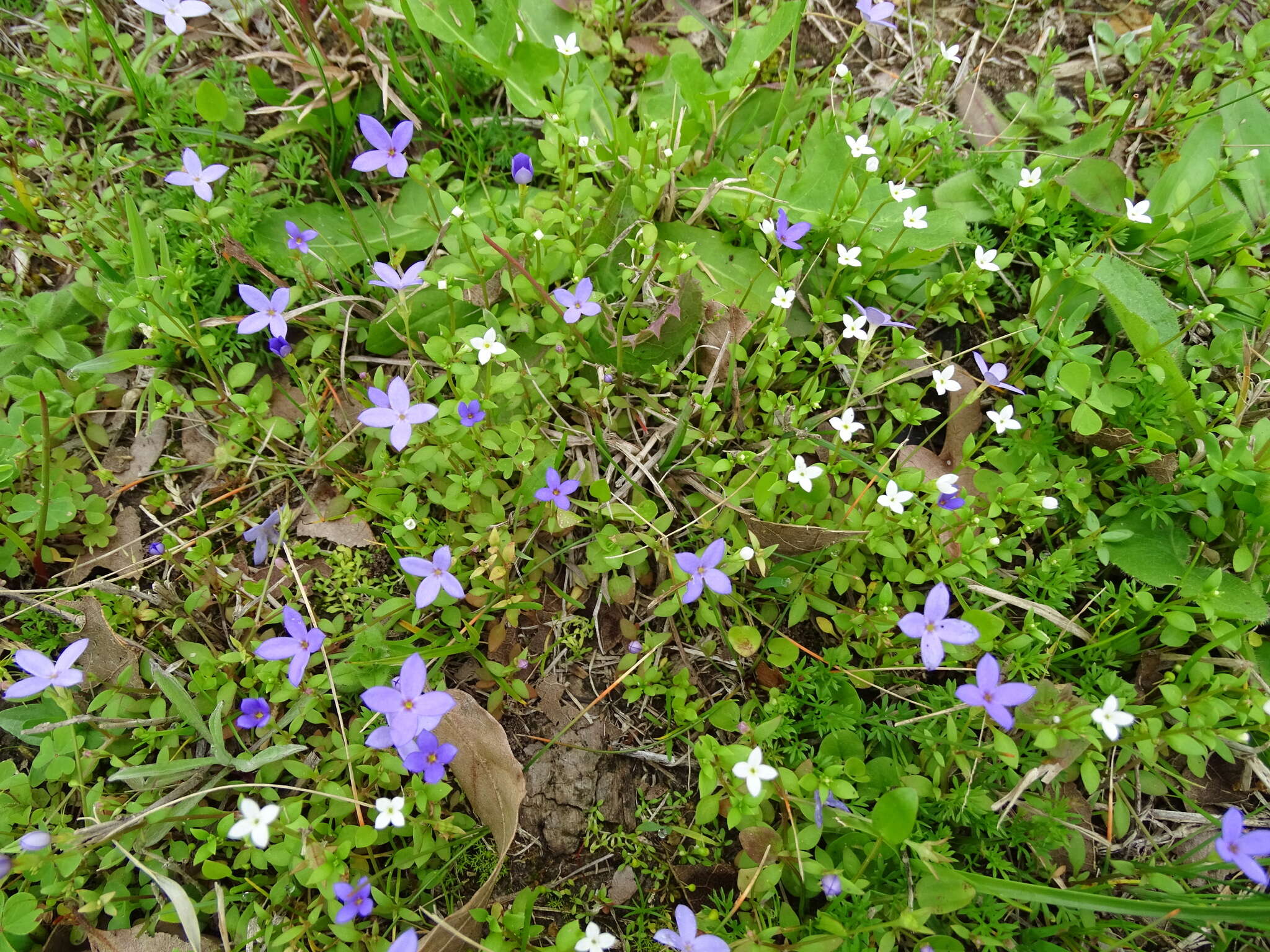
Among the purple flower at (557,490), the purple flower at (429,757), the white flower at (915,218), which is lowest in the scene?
the purple flower at (429,757)

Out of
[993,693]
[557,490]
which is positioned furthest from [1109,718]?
[557,490]

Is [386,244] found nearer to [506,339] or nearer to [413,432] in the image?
[506,339]

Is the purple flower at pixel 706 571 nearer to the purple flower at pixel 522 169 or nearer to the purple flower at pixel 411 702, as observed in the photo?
the purple flower at pixel 411 702

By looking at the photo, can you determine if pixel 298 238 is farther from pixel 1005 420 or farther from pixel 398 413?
pixel 1005 420

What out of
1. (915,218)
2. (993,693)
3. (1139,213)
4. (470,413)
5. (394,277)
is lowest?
(993,693)

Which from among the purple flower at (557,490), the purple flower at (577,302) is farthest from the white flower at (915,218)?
the purple flower at (557,490)

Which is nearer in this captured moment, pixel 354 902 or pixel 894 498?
pixel 354 902
